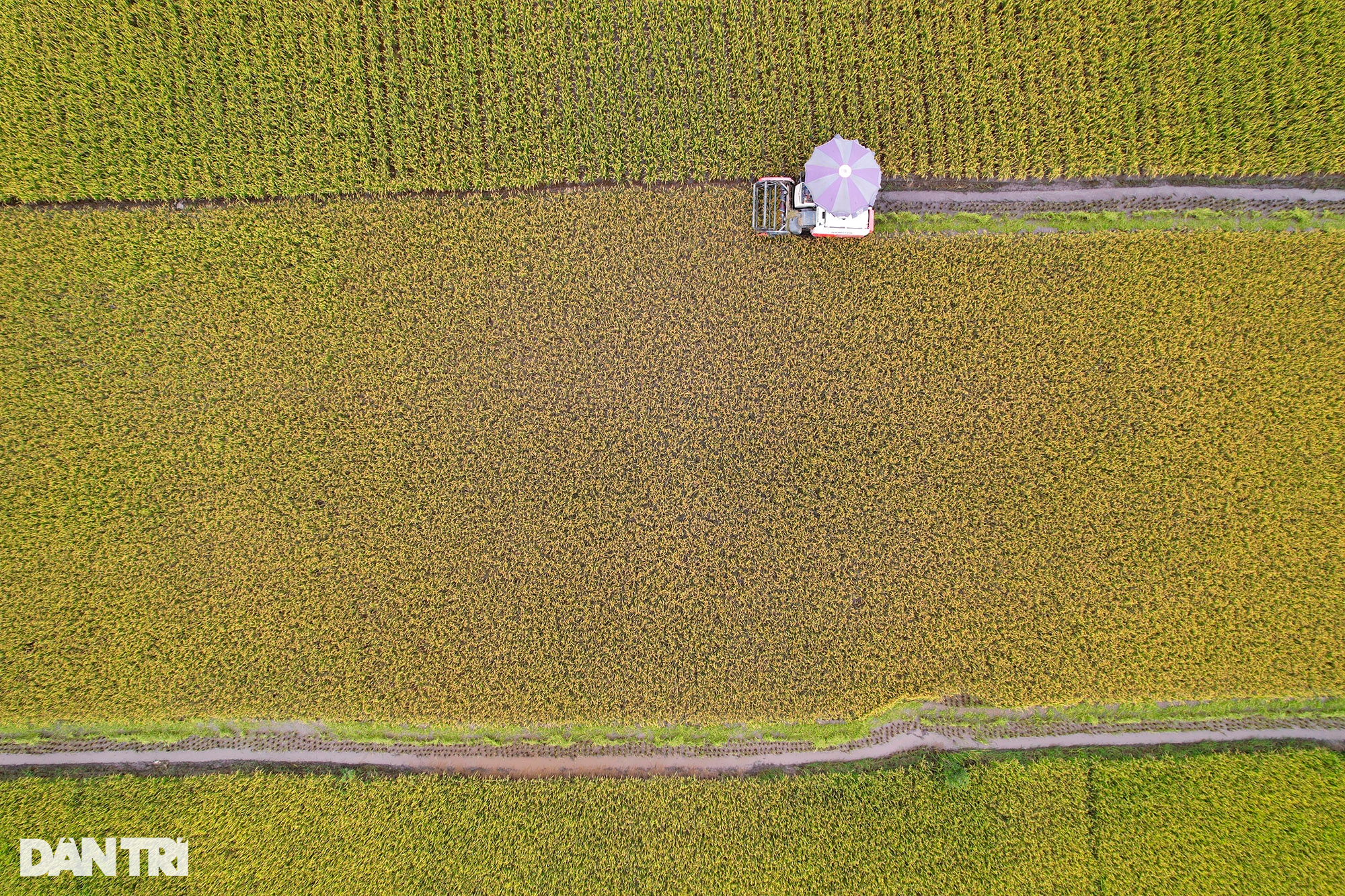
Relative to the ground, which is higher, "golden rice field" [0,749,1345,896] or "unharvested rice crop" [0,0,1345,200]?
"unharvested rice crop" [0,0,1345,200]

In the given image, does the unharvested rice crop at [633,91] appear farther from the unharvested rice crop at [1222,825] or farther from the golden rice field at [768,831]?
the golden rice field at [768,831]

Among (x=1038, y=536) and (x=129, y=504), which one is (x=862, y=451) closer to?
(x=1038, y=536)

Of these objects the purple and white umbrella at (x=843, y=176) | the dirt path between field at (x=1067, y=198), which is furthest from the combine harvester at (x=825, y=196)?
the dirt path between field at (x=1067, y=198)

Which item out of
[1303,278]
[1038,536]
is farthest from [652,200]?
[1303,278]

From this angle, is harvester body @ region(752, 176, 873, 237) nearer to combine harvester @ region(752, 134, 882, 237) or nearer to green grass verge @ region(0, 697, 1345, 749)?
combine harvester @ region(752, 134, 882, 237)

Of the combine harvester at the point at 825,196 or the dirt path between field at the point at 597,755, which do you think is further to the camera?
the dirt path between field at the point at 597,755

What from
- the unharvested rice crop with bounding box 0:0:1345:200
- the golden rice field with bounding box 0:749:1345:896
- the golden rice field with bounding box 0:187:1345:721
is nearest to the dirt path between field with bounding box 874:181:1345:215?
the unharvested rice crop with bounding box 0:0:1345:200

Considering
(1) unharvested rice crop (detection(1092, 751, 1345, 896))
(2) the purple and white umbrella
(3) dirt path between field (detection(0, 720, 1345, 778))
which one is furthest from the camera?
(3) dirt path between field (detection(0, 720, 1345, 778))
